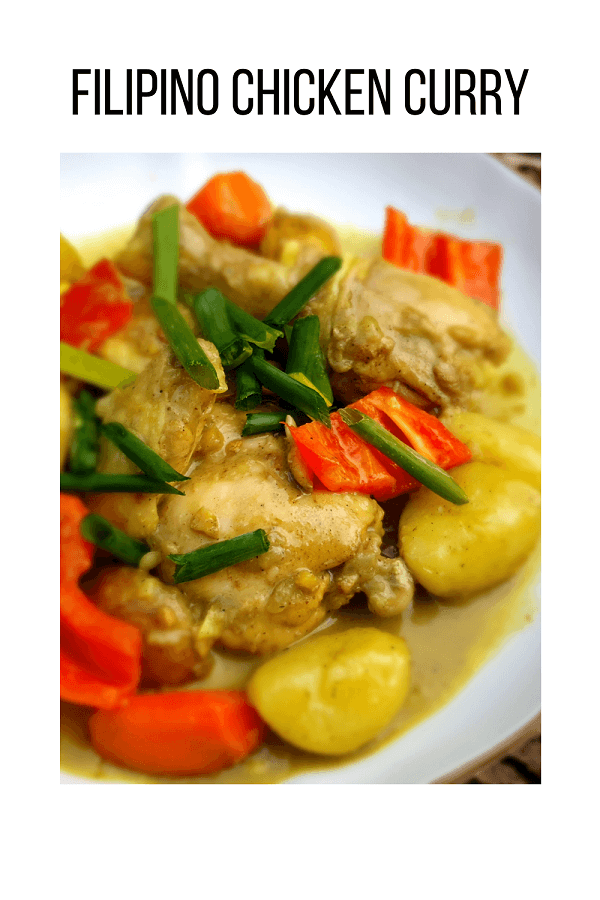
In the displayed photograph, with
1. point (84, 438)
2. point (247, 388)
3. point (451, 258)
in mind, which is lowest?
point (84, 438)

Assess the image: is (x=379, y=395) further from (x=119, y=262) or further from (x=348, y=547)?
(x=119, y=262)

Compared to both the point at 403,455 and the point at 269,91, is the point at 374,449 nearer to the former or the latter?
the point at 403,455

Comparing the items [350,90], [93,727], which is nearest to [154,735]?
[93,727]

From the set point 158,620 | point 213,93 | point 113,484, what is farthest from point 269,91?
point 158,620

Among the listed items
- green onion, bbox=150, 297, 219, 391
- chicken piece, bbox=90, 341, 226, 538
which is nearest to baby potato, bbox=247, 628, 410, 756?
chicken piece, bbox=90, 341, 226, 538

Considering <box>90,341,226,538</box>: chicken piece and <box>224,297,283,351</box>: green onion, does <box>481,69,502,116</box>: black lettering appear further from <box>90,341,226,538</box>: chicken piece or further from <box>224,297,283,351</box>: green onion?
<box>90,341,226,538</box>: chicken piece

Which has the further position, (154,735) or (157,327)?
(157,327)
